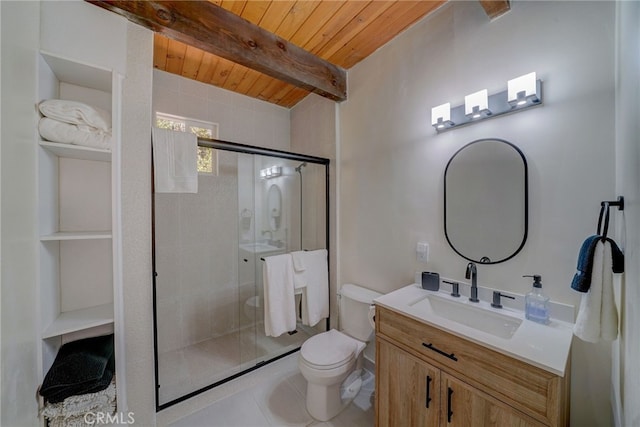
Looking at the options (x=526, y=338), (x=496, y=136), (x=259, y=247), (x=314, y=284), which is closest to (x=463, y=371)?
(x=526, y=338)

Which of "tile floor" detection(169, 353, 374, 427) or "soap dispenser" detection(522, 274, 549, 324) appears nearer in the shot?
"soap dispenser" detection(522, 274, 549, 324)

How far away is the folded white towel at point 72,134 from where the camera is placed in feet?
3.73

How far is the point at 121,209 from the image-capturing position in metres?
1.35

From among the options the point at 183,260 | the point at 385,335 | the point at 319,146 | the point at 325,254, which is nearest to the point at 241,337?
the point at 183,260

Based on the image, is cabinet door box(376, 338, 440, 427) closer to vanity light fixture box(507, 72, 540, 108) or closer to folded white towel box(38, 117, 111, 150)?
vanity light fixture box(507, 72, 540, 108)

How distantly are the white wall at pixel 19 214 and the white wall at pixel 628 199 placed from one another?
1902 mm

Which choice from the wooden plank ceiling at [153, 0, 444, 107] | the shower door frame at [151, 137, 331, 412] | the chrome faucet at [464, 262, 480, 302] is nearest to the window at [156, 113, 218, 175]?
the shower door frame at [151, 137, 331, 412]

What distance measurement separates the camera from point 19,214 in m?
0.92

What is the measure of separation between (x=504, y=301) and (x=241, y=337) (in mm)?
2130

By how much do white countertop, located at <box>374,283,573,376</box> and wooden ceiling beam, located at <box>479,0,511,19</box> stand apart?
1.63 meters

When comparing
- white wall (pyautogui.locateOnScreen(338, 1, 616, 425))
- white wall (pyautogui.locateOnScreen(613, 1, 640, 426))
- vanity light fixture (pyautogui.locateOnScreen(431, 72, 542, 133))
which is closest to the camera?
white wall (pyautogui.locateOnScreen(613, 1, 640, 426))

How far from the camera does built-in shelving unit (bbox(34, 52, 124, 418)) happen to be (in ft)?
3.84

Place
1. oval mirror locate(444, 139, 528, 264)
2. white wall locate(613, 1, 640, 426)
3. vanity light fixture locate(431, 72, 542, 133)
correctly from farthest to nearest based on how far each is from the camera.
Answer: oval mirror locate(444, 139, 528, 264), vanity light fixture locate(431, 72, 542, 133), white wall locate(613, 1, 640, 426)

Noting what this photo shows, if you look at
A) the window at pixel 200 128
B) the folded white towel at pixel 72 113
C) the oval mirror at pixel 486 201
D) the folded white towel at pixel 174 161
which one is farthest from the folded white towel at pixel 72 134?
the oval mirror at pixel 486 201
